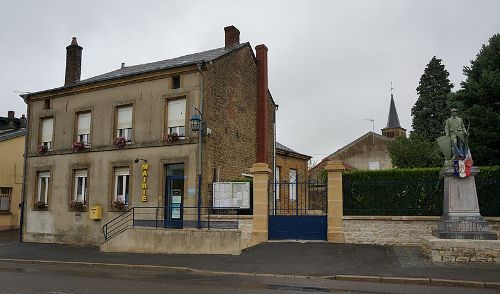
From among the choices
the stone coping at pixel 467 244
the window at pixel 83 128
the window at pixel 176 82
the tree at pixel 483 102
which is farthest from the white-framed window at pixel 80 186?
the tree at pixel 483 102

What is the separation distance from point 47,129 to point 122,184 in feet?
19.7

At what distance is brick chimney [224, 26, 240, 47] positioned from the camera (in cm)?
2408

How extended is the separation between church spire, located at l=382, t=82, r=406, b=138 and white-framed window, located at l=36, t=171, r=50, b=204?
47384 mm

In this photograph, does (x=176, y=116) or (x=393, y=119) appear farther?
(x=393, y=119)

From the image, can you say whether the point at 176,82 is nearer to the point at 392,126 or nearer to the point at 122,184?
the point at 122,184

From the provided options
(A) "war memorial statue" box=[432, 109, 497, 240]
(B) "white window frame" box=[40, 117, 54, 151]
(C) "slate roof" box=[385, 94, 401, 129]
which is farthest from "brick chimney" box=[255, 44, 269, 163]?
(C) "slate roof" box=[385, 94, 401, 129]

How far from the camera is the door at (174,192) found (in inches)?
754

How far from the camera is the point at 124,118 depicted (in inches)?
826

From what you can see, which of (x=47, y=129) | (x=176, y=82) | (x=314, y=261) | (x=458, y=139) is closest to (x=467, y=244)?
(x=458, y=139)

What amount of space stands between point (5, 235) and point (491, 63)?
25.9 meters

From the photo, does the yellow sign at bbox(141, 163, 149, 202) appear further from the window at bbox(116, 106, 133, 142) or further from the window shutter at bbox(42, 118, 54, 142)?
the window shutter at bbox(42, 118, 54, 142)

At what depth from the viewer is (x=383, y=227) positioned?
1523 centimetres

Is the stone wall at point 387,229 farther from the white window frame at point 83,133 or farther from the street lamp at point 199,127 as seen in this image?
the white window frame at point 83,133

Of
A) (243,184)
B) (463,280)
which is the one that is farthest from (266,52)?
(463,280)
